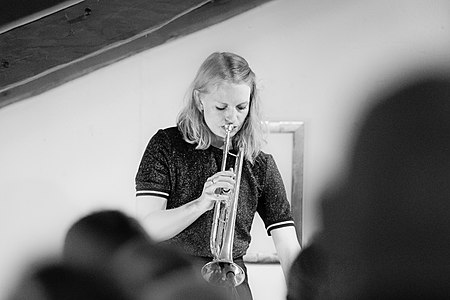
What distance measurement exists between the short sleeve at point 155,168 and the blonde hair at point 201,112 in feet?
→ 0.16

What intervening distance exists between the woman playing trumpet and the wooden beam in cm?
14

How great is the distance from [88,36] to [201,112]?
26cm

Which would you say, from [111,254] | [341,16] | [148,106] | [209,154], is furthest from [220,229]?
[111,254]

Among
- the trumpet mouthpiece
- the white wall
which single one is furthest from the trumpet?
the white wall

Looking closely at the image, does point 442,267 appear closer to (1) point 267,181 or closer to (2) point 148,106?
(1) point 267,181

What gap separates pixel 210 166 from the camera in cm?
148

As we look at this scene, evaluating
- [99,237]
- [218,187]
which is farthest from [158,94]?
[99,237]

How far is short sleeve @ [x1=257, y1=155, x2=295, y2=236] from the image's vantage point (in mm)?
1546

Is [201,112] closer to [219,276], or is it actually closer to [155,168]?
[155,168]

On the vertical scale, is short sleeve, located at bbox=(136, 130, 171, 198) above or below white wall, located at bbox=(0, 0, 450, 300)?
below

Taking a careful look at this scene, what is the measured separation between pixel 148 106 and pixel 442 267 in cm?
160

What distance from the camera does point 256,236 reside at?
158cm

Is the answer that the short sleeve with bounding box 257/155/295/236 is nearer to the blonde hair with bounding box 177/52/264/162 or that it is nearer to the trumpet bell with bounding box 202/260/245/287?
the blonde hair with bounding box 177/52/264/162

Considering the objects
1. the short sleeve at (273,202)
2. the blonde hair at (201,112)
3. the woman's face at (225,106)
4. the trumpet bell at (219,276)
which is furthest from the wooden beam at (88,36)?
the trumpet bell at (219,276)
